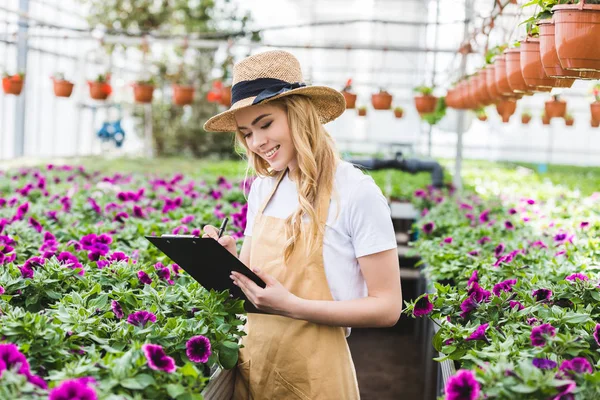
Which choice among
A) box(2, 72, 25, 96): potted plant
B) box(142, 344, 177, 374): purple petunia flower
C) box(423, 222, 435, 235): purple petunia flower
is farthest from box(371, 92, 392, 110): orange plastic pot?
box(142, 344, 177, 374): purple petunia flower

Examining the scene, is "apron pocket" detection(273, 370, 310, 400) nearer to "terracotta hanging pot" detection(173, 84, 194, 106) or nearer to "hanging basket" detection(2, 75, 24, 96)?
"hanging basket" detection(2, 75, 24, 96)

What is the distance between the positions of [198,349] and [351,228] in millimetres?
438

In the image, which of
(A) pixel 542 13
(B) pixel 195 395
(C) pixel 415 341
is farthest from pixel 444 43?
(B) pixel 195 395

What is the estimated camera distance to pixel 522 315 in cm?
172

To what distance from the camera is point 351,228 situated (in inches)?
63.1

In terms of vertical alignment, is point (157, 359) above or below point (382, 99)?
below

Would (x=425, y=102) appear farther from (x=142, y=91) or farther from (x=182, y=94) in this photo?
(x=142, y=91)

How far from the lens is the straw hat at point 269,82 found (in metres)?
1.62

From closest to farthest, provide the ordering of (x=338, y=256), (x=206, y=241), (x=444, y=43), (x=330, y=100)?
(x=206, y=241)
(x=338, y=256)
(x=330, y=100)
(x=444, y=43)

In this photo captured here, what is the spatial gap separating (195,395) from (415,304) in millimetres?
766

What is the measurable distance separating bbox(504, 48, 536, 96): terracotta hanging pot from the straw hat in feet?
4.26

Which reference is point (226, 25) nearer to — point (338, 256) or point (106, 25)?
point (106, 25)

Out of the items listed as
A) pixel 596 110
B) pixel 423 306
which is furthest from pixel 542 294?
pixel 596 110

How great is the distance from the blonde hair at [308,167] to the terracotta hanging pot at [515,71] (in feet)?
4.60
